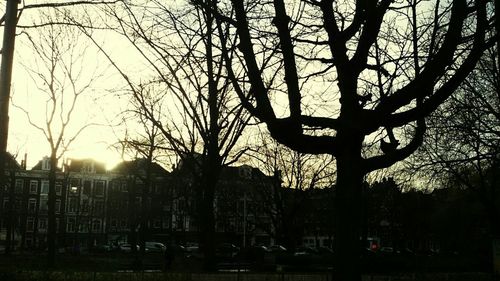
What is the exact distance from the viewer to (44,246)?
7256 centimetres

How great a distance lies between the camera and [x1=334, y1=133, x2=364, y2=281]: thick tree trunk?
27.3ft

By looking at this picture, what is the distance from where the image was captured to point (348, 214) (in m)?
8.43

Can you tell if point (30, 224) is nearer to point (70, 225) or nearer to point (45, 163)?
point (70, 225)

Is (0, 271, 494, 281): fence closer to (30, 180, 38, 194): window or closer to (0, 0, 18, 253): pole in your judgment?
(0, 0, 18, 253): pole

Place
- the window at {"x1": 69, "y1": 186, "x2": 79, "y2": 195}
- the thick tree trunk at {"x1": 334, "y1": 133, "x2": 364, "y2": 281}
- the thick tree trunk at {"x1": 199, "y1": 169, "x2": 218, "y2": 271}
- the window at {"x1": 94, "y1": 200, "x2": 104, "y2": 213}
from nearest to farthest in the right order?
the thick tree trunk at {"x1": 334, "y1": 133, "x2": 364, "y2": 281}
the thick tree trunk at {"x1": 199, "y1": 169, "x2": 218, "y2": 271}
the window at {"x1": 69, "y1": 186, "x2": 79, "y2": 195}
the window at {"x1": 94, "y1": 200, "x2": 104, "y2": 213}

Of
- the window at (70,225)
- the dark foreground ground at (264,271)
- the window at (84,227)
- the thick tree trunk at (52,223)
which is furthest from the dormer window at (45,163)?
the dark foreground ground at (264,271)

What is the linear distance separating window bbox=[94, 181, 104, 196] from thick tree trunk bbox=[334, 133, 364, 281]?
84.9 m

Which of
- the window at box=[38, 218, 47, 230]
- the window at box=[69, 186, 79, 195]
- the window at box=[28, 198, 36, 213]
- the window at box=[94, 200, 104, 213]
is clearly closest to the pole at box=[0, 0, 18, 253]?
the window at box=[69, 186, 79, 195]

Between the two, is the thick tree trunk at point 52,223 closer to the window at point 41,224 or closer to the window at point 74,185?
the window at point 74,185

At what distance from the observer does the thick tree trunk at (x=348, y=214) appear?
834 centimetres

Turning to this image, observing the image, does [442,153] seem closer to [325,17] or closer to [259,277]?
[259,277]

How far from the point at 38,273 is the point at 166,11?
10941 mm

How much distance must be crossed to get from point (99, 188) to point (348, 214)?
280 ft

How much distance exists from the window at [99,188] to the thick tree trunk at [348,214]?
8486 centimetres
